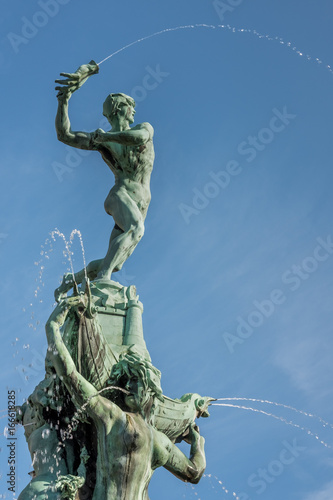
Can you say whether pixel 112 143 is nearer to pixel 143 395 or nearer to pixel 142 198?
pixel 142 198

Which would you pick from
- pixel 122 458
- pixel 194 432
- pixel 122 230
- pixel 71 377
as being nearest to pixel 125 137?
pixel 122 230

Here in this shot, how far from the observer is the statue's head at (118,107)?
40.7ft

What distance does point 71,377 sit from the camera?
8.38 meters

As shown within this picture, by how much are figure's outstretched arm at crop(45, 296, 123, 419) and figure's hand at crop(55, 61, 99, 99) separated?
3.94 m

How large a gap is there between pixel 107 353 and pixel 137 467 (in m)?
1.37

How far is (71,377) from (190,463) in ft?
→ 6.90

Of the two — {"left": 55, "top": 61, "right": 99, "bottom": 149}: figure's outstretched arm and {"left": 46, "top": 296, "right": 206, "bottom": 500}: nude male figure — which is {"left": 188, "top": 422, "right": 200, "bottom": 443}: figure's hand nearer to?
{"left": 46, "top": 296, "right": 206, "bottom": 500}: nude male figure

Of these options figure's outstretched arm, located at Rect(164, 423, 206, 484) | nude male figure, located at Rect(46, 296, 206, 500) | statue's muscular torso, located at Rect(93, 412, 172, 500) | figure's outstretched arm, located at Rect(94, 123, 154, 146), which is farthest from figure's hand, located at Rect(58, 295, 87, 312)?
figure's outstretched arm, located at Rect(94, 123, 154, 146)

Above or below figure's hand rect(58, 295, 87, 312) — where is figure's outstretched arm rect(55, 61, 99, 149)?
above

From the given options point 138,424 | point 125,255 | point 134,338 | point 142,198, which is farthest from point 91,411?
point 142,198

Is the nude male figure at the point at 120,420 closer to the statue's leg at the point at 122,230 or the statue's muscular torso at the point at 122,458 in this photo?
the statue's muscular torso at the point at 122,458

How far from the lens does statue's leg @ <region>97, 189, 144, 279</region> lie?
38.0ft

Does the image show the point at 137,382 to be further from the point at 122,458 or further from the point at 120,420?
the point at 122,458

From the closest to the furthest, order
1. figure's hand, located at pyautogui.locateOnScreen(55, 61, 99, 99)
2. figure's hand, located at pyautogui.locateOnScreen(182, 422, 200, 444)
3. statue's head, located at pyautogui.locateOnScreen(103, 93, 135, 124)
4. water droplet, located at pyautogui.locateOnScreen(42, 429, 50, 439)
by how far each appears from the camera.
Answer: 1. water droplet, located at pyautogui.locateOnScreen(42, 429, 50, 439)
2. figure's hand, located at pyautogui.locateOnScreen(182, 422, 200, 444)
3. figure's hand, located at pyautogui.locateOnScreen(55, 61, 99, 99)
4. statue's head, located at pyautogui.locateOnScreen(103, 93, 135, 124)
